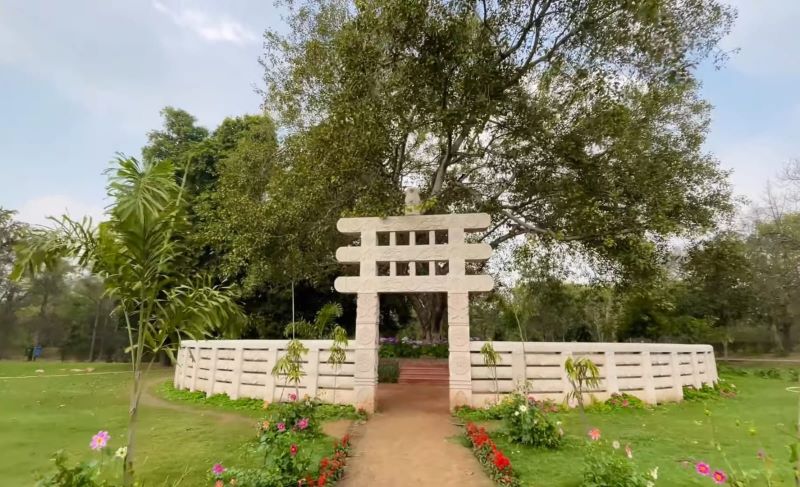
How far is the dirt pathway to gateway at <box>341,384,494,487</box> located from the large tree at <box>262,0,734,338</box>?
156 inches

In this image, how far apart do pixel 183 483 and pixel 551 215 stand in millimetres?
10889

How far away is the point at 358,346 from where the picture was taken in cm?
834

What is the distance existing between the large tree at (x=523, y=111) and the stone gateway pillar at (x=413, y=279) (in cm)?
56

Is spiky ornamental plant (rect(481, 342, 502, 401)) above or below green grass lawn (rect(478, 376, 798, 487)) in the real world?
above

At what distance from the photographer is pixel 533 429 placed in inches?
230

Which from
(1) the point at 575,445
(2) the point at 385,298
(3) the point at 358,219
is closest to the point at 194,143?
(2) the point at 385,298

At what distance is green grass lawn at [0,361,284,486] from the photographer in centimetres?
508

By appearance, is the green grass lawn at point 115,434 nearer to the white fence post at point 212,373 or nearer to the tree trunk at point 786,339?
the white fence post at point 212,373

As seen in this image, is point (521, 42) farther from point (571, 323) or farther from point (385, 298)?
point (571, 323)

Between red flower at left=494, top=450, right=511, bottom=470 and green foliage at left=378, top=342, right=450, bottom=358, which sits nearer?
red flower at left=494, top=450, right=511, bottom=470

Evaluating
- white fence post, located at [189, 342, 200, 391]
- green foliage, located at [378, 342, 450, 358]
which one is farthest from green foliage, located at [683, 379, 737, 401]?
white fence post, located at [189, 342, 200, 391]

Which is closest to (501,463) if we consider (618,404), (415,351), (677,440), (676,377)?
(677,440)

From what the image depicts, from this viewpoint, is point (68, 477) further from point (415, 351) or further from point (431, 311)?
point (431, 311)

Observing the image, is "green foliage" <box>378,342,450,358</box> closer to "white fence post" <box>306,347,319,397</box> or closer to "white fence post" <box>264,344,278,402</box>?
"white fence post" <box>264,344,278,402</box>
